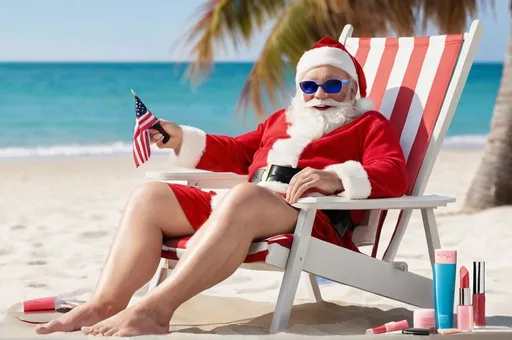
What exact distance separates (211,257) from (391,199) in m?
0.71

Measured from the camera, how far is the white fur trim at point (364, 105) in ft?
13.8

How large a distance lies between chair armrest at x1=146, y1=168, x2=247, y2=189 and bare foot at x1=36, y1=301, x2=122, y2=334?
84 centimetres

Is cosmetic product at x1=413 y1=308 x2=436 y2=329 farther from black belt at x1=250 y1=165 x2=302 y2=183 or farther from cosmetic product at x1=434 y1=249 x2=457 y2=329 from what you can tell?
black belt at x1=250 y1=165 x2=302 y2=183

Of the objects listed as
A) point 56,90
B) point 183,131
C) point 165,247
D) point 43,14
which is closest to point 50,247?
point 183,131

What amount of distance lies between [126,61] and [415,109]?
34.2 metres

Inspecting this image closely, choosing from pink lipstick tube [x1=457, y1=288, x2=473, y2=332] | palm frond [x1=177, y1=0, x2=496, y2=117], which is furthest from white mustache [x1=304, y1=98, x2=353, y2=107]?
palm frond [x1=177, y1=0, x2=496, y2=117]

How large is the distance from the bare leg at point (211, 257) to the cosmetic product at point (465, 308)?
0.63m

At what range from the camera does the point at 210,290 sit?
5.07m

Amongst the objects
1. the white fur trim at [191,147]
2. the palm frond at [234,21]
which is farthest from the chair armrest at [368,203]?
the palm frond at [234,21]

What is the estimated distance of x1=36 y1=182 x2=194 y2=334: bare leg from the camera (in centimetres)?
353

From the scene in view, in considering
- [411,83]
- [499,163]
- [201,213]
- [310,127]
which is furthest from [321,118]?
[499,163]

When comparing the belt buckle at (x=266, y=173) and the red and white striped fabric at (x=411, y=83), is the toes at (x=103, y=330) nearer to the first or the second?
the belt buckle at (x=266, y=173)

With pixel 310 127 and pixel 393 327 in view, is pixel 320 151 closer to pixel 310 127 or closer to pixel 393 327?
pixel 310 127

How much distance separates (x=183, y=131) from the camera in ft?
14.1
